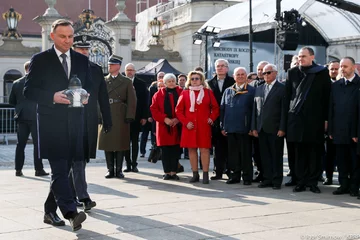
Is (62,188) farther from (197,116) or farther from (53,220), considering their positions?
(197,116)

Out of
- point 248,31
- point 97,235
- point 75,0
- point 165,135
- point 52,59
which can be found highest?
point 75,0

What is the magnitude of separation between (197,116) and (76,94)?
4380 mm

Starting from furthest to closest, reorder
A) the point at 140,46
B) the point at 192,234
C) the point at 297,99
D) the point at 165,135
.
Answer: the point at 140,46
the point at 165,135
the point at 297,99
the point at 192,234

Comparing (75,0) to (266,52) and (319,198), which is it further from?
(319,198)

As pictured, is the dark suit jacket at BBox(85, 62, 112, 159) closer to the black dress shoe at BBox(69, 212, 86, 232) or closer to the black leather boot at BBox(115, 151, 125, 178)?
the black dress shoe at BBox(69, 212, 86, 232)

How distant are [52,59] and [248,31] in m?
14.9

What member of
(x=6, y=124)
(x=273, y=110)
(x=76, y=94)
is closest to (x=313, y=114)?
(x=273, y=110)

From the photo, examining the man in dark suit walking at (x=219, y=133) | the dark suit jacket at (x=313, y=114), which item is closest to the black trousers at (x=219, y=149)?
the man in dark suit walking at (x=219, y=133)

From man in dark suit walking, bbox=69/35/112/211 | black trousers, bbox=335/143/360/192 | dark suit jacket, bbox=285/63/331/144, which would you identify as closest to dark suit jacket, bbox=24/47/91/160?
man in dark suit walking, bbox=69/35/112/211

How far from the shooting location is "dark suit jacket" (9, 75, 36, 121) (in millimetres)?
12141

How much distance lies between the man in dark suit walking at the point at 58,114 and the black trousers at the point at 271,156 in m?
4.10

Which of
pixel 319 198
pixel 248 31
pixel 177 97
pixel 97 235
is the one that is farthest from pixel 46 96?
pixel 248 31

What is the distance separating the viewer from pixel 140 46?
146 feet

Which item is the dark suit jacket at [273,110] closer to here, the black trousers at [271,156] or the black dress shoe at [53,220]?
the black trousers at [271,156]
